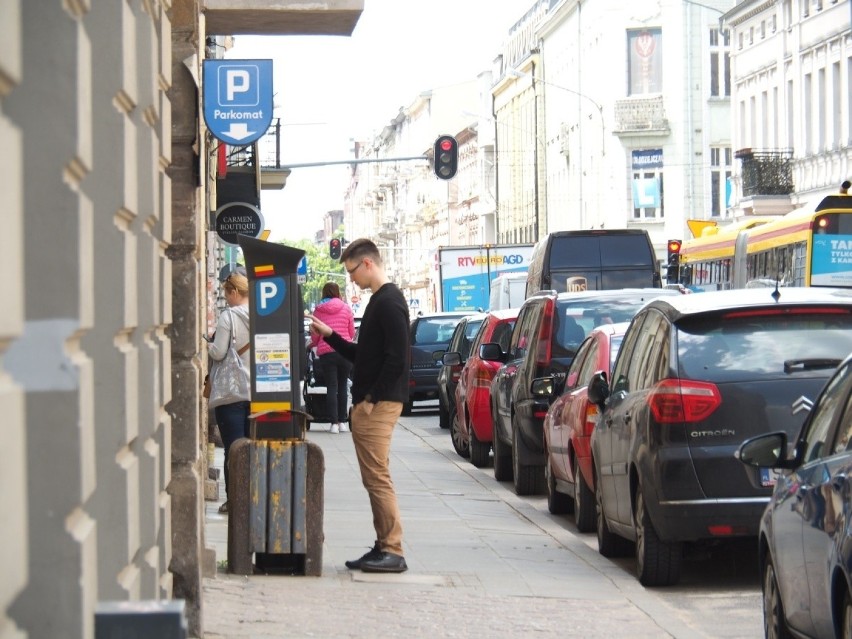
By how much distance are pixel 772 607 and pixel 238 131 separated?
11.0 metres

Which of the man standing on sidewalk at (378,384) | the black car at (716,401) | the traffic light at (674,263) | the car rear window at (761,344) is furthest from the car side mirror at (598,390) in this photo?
the traffic light at (674,263)

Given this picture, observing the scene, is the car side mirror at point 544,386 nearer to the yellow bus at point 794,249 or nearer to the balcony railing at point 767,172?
the yellow bus at point 794,249

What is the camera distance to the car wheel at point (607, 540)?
38.7 feet

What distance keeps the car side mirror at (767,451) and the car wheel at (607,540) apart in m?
4.58

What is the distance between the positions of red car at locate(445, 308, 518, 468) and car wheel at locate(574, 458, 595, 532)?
6.49m

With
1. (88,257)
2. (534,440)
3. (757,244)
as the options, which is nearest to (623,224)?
(757,244)

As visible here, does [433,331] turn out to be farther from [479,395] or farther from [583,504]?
[583,504]

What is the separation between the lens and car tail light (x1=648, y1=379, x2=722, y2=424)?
386 inches

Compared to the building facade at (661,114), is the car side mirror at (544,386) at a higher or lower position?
lower

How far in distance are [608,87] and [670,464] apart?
67.2 meters

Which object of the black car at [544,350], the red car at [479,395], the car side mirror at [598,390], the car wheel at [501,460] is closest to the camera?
the car side mirror at [598,390]

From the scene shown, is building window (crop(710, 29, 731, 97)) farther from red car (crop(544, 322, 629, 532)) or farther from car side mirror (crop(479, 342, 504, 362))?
red car (crop(544, 322, 629, 532))

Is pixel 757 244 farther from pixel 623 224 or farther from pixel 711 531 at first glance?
pixel 623 224

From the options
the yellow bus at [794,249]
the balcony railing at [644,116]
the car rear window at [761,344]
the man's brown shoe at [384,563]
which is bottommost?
the man's brown shoe at [384,563]
